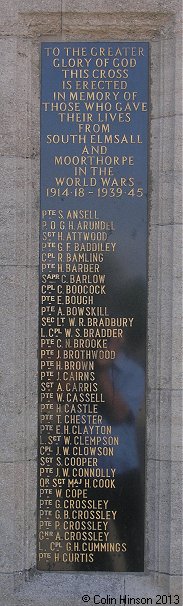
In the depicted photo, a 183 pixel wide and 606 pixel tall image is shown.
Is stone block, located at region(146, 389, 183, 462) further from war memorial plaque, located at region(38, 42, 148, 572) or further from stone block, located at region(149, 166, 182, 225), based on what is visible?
stone block, located at region(149, 166, 182, 225)

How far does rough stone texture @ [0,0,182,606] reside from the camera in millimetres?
5684

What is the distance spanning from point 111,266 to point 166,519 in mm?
1964

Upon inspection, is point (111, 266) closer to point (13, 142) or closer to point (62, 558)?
point (13, 142)

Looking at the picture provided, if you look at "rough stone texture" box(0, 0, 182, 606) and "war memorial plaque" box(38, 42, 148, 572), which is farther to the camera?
"war memorial plaque" box(38, 42, 148, 572)

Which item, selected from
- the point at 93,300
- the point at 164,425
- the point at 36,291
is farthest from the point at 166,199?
the point at 164,425

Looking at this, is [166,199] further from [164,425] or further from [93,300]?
[164,425]

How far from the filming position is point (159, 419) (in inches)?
226

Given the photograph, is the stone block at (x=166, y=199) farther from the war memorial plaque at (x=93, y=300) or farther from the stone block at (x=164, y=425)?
the stone block at (x=164, y=425)

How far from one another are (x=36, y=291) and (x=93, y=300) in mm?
444

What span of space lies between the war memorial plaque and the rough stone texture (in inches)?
3.5

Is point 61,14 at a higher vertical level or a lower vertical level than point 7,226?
higher

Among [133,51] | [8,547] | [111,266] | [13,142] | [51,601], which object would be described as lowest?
[51,601]

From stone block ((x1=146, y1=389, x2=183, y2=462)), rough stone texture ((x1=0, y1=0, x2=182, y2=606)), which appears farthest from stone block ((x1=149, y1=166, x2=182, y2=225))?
stone block ((x1=146, y1=389, x2=183, y2=462))

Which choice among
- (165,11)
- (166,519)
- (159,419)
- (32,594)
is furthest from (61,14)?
(32,594)
